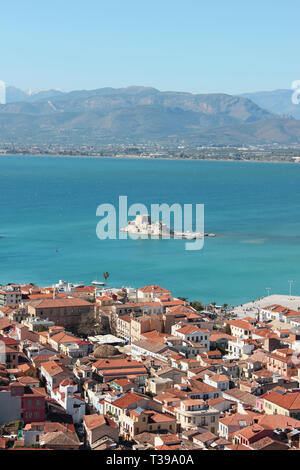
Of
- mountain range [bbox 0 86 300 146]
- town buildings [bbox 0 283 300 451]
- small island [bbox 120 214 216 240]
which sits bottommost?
town buildings [bbox 0 283 300 451]

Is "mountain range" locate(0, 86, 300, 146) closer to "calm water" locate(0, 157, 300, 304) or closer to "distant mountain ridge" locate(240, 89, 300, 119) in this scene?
"distant mountain ridge" locate(240, 89, 300, 119)

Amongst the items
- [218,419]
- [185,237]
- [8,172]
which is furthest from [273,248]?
[8,172]

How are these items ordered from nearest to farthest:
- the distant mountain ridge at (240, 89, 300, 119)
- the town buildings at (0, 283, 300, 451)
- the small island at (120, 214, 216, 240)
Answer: the town buildings at (0, 283, 300, 451) < the small island at (120, 214, 216, 240) < the distant mountain ridge at (240, 89, 300, 119)

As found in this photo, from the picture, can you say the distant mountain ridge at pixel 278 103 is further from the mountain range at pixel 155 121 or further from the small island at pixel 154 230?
the small island at pixel 154 230

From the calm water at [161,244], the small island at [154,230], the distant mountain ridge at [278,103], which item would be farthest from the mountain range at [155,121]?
the small island at [154,230]

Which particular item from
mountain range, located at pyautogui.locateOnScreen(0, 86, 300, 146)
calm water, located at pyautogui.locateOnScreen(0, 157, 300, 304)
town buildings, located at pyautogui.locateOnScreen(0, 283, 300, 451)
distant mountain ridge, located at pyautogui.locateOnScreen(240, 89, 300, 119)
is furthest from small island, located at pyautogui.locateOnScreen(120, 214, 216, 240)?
distant mountain ridge, located at pyautogui.locateOnScreen(240, 89, 300, 119)

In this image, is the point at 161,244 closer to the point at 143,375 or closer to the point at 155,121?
the point at 143,375

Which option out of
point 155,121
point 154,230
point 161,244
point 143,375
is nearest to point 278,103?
point 155,121
